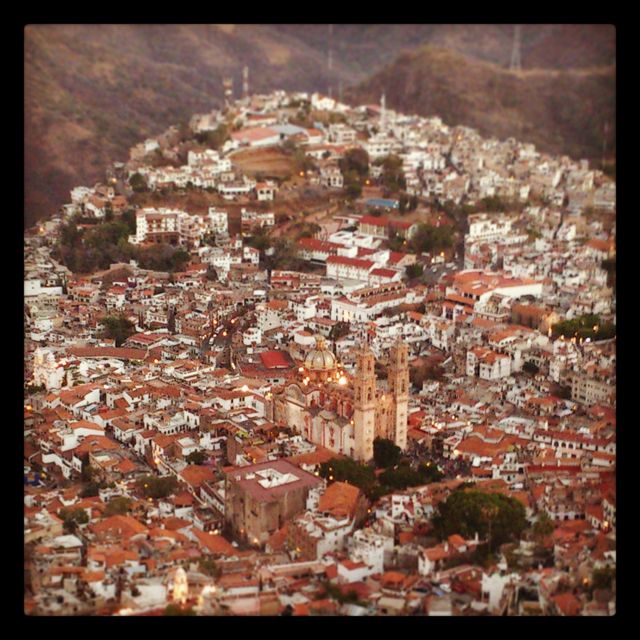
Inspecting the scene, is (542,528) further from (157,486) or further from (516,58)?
(516,58)

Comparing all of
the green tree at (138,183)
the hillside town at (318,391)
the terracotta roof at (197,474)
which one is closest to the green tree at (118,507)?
the hillside town at (318,391)

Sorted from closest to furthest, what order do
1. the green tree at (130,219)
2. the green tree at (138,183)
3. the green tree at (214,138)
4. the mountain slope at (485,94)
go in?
1. the green tree at (130,219)
2. the green tree at (138,183)
3. the green tree at (214,138)
4. the mountain slope at (485,94)

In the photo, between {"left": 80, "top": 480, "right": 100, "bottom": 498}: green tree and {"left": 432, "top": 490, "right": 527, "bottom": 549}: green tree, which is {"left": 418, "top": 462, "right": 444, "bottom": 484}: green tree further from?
{"left": 80, "top": 480, "right": 100, "bottom": 498}: green tree

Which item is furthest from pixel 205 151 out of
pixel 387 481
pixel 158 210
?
pixel 387 481

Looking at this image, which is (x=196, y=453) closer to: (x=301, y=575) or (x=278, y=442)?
(x=278, y=442)

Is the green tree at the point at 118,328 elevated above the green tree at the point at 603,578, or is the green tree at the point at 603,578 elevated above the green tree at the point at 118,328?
the green tree at the point at 118,328

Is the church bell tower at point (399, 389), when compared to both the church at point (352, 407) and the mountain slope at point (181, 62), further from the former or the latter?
the mountain slope at point (181, 62)
